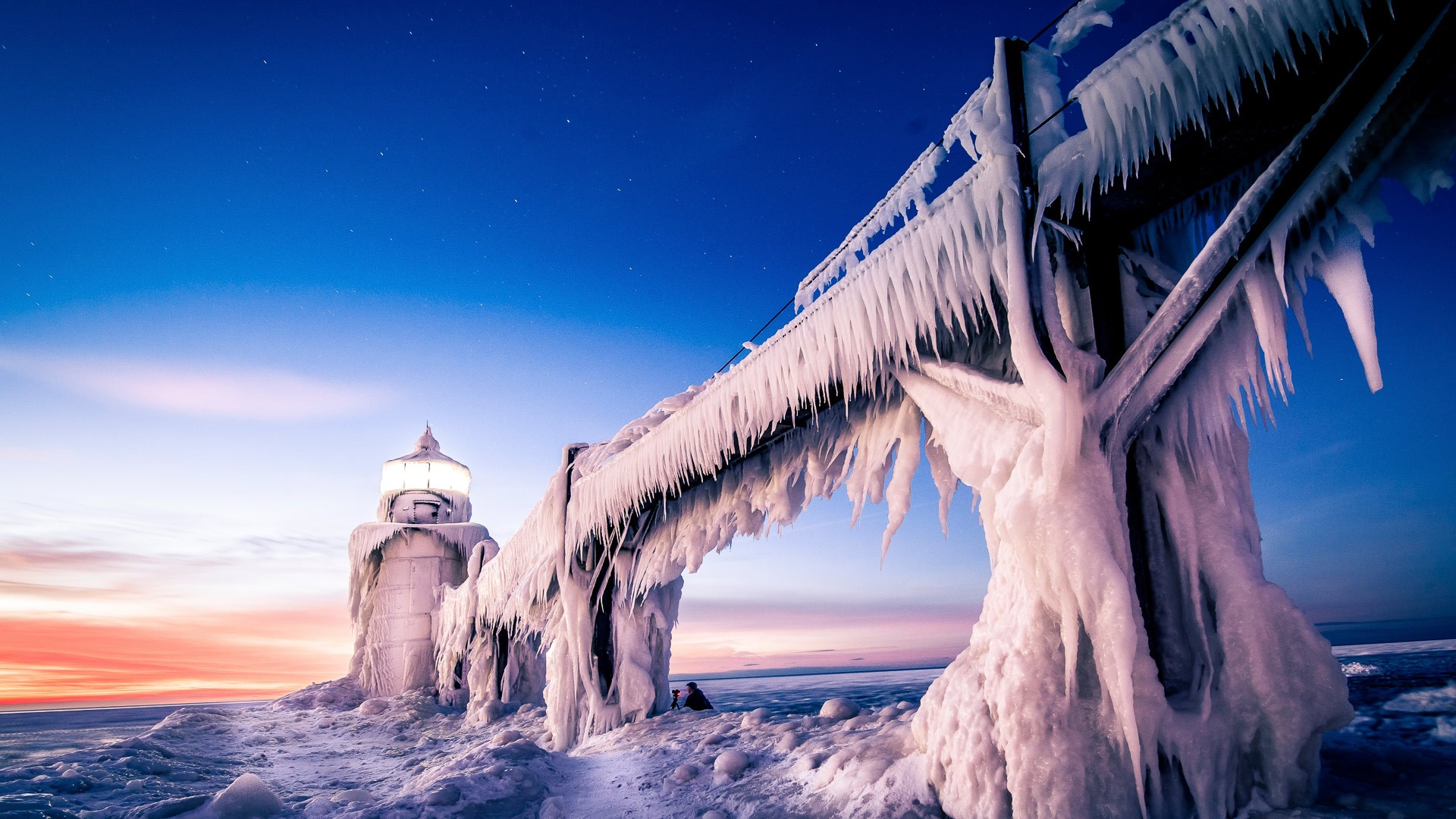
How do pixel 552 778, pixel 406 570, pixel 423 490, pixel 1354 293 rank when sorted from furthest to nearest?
1. pixel 423 490
2. pixel 406 570
3. pixel 552 778
4. pixel 1354 293

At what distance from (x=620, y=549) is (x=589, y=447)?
5.11 ft

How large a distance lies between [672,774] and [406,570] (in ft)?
43.2

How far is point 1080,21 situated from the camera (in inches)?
122

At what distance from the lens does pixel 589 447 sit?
28.1 feet

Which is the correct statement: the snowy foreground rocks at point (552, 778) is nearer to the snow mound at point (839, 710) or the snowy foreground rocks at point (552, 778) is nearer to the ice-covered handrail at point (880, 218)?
the snow mound at point (839, 710)

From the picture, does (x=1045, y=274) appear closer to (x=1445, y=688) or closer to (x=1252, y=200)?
(x=1252, y=200)

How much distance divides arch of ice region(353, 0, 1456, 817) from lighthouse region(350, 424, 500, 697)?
14.4 m

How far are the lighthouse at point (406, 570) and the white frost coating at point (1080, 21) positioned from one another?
15354 mm

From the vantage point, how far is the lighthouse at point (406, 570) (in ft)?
49.5

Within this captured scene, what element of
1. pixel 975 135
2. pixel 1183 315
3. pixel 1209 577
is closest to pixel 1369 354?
pixel 1183 315

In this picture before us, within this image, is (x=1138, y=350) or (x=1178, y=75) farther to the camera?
(x=1138, y=350)

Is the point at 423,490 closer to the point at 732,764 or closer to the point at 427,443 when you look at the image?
the point at 427,443

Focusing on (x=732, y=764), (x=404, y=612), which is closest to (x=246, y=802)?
(x=732, y=764)

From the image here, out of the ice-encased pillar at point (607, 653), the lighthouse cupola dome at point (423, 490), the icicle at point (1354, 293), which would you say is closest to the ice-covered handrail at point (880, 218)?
the icicle at point (1354, 293)
